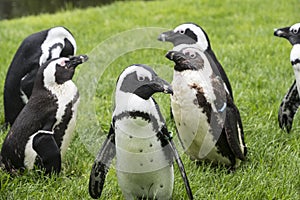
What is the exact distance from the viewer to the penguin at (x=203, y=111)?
277 centimetres

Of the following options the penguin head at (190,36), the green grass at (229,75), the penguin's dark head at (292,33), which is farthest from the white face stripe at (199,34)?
the penguin's dark head at (292,33)

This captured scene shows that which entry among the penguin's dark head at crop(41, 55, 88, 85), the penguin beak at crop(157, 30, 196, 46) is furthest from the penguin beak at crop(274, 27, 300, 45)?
the penguin's dark head at crop(41, 55, 88, 85)

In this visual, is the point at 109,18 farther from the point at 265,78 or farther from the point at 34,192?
the point at 34,192

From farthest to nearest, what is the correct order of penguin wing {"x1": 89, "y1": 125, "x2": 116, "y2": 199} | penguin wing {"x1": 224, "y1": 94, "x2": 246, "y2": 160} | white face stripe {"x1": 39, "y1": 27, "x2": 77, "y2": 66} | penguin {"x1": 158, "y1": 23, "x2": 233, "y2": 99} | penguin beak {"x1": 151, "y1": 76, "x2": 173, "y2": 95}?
white face stripe {"x1": 39, "y1": 27, "x2": 77, "y2": 66}, penguin {"x1": 158, "y1": 23, "x2": 233, "y2": 99}, penguin wing {"x1": 224, "y1": 94, "x2": 246, "y2": 160}, penguin wing {"x1": 89, "y1": 125, "x2": 116, "y2": 199}, penguin beak {"x1": 151, "y1": 76, "x2": 173, "y2": 95}

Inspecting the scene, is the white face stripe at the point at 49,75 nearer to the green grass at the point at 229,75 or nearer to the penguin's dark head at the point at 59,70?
the penguin's dark head at the point at 59,70

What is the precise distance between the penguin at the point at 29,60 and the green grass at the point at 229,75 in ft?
0.73

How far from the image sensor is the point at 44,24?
7.11m

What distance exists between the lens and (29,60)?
11.6 ft

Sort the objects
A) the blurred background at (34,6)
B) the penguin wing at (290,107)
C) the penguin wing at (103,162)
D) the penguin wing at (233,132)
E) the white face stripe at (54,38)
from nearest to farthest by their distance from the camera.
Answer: the penguin wing at (103,162)
the penguin wing at (233,132)
the penguin wing at (290,107)
the white face stripe at (54,38)
the blurred background at (34,6)

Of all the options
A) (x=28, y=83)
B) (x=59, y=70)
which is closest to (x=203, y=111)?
(x=59, y=70)

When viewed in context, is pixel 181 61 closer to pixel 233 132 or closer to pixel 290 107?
pixel 233 132

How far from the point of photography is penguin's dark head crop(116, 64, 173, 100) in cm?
224

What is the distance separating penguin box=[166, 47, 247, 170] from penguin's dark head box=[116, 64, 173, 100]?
0.50 meters

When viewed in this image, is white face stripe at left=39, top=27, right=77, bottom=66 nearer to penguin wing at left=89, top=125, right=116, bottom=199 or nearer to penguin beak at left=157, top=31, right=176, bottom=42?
penguin beak at left=157, top=31, right=176, bottom=42
